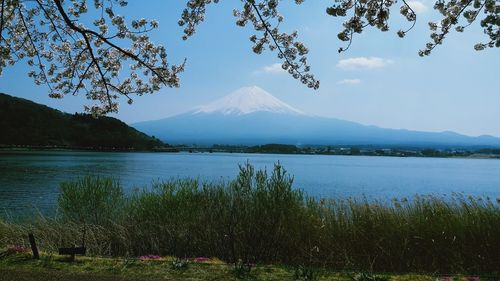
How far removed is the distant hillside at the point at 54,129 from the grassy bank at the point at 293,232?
314 feet

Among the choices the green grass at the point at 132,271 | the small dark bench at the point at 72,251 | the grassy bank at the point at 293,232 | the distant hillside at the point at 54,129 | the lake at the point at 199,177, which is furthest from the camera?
the distant hillside at the point at 54,129

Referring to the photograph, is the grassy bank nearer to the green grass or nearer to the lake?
the green grass

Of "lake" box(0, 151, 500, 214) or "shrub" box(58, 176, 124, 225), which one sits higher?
"shrub" box(58, 176, 124, 225)

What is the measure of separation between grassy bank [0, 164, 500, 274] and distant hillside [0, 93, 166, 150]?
314ft

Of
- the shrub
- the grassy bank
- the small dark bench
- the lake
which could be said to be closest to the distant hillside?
the lake

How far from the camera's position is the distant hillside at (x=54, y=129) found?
313ft

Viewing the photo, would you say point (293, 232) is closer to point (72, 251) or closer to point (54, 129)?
point (72, 251)

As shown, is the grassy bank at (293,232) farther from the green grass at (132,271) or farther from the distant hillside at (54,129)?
the distant hillside at (54,129)

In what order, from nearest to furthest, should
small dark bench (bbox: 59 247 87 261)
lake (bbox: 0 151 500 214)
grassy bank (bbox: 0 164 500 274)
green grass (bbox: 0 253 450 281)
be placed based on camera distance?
green grass (bbox: 0 253 450 281)
small dark bench (bbox: 59 247 87 261)
grassy bank (bbox: 0 164 500 274)
lake (bbox: 0 151 500 214)

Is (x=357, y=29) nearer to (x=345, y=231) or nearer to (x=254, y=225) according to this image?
(x=254, y=225)

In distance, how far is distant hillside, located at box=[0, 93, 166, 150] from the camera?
95.5 metres

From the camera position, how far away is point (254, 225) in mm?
8062

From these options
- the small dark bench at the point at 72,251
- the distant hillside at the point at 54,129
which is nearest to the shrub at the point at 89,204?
the small dark bench at the point at 72,251

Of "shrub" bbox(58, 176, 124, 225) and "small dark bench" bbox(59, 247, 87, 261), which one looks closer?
"small dark bench" bbox(59, 247, 87, 261)
